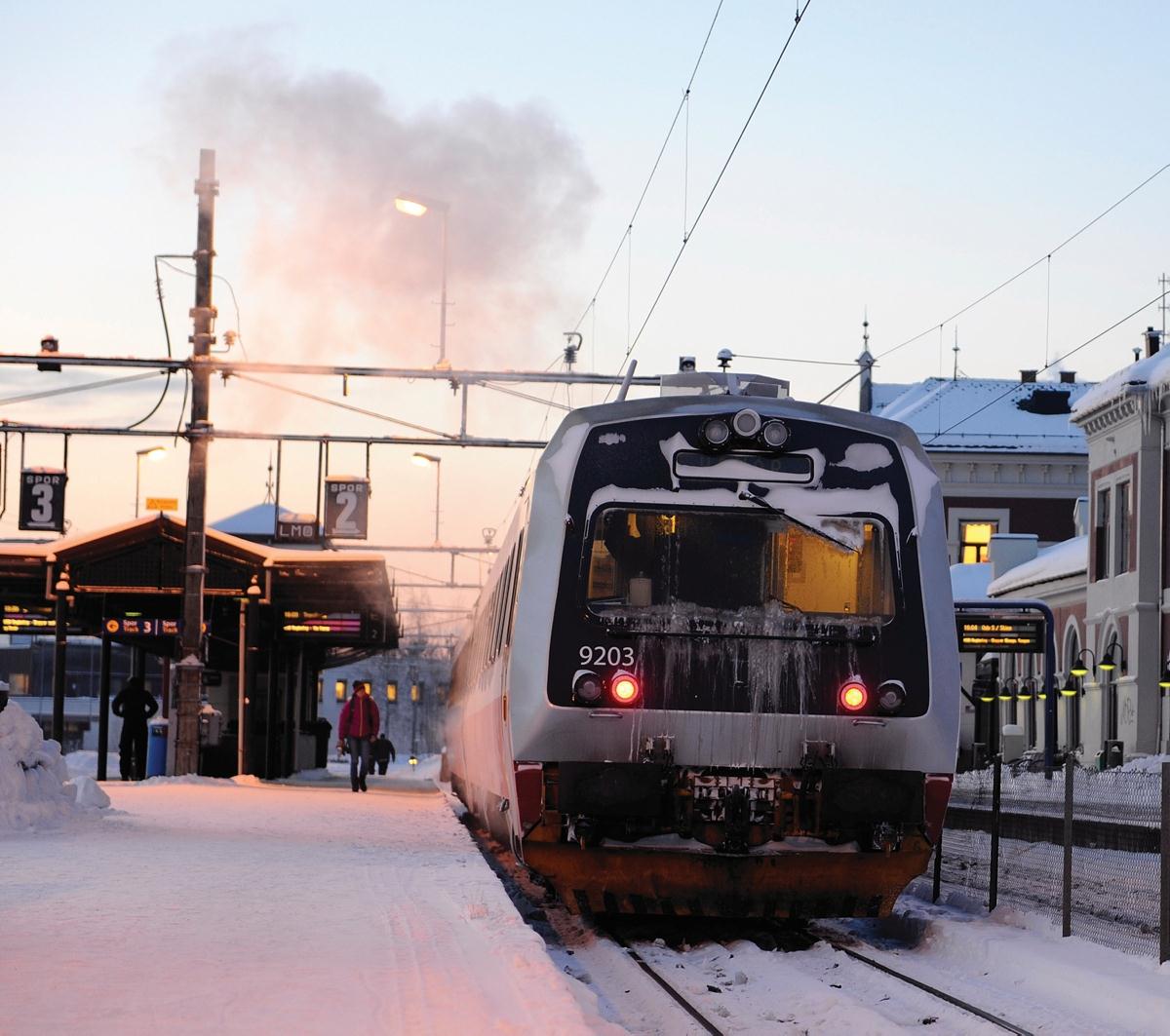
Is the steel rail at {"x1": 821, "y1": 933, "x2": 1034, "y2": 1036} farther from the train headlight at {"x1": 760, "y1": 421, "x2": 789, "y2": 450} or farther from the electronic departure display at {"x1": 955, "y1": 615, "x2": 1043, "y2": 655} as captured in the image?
the electronic departure display at {"x1": 955, "y1": 615, "x2": 1043, "y2": 655}

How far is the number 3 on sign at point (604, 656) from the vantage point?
1098cm

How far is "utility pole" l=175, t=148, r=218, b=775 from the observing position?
26.7 metres

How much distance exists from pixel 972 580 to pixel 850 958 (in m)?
45.0

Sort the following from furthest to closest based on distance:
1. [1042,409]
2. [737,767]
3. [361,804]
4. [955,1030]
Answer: [1042,409]
[361,804]
[737,767]
[955,1030]

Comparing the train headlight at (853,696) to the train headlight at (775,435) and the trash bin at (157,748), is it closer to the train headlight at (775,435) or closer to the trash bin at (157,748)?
the train headlight at (775,435)

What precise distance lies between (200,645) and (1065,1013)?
19.9 m

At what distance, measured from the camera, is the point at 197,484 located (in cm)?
2728

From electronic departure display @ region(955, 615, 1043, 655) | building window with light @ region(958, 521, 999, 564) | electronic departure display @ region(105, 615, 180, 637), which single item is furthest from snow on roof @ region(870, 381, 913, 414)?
electronic departure display @ region(955, 615, 1043, 655)

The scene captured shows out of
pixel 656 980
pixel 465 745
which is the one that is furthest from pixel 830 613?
pixel 465 745

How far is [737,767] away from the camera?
10891mm

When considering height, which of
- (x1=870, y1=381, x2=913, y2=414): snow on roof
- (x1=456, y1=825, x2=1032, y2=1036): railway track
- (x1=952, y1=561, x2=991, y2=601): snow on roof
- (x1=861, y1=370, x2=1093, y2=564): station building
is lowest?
(x1=456, y1=825, x2=1032, y2=1036): railway track

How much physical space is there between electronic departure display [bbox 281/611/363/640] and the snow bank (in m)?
20.0

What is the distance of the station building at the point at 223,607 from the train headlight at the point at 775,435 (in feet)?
56.7

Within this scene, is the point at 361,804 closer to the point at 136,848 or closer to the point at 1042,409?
the point at 136,848
